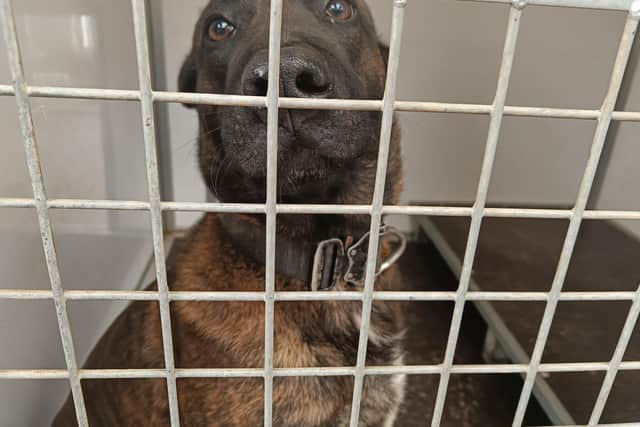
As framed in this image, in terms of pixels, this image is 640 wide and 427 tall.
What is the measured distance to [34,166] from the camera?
0.51 meters

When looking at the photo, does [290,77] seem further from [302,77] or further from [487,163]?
[487,163]

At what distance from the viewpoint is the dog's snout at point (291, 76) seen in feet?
2.07

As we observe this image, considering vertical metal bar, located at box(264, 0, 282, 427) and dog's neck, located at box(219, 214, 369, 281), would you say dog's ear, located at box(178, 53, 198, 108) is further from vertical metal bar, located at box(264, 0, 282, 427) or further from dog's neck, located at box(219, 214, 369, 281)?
vertical metal bar, located at box(264, 0, 282, 427)

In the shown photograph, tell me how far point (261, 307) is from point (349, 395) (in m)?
0.22

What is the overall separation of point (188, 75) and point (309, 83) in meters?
0.68

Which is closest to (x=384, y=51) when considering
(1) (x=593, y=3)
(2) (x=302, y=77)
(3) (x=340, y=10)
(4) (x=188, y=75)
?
(3) (x=340, y=10)

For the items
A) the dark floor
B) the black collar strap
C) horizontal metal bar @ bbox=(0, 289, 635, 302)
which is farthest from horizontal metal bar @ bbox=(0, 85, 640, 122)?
the dark floor

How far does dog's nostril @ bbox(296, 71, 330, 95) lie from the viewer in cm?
65

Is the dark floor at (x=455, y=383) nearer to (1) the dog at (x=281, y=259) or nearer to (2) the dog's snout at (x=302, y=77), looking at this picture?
(1) the dog at (x=281, y=259)

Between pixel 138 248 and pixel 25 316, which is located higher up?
pixel 25 316

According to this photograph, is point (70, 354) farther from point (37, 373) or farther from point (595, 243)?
point (595, 243)

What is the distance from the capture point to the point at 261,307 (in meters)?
0.91

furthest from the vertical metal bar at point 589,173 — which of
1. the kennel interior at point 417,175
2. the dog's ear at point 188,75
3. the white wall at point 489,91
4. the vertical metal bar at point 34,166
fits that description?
the white wall at point 489,91

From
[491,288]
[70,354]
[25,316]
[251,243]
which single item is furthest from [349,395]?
[491,288]
